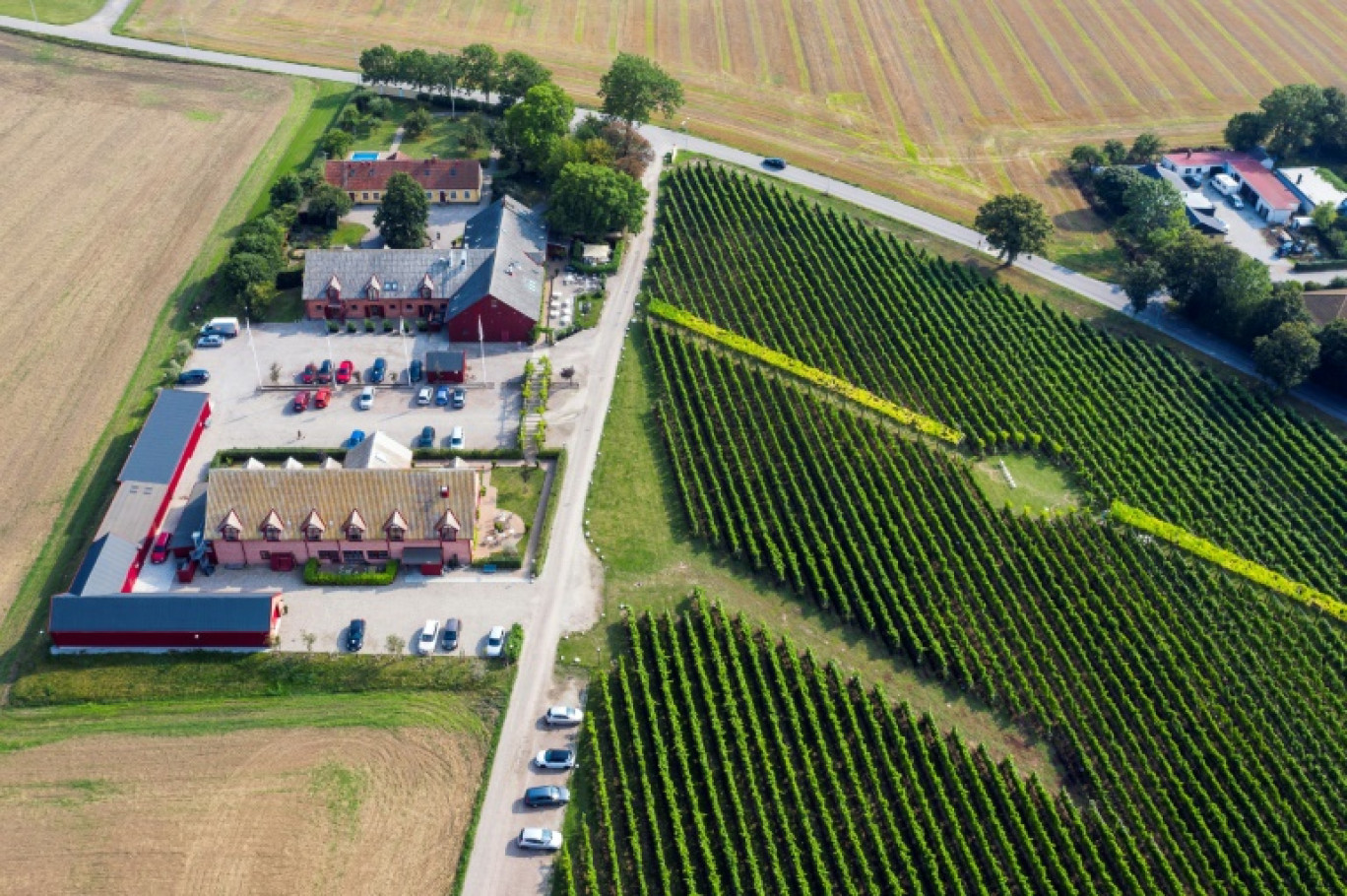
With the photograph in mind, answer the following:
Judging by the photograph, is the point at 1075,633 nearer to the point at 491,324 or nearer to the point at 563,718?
the point at 563,718

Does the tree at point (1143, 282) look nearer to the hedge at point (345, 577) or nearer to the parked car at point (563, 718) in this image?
the parked car at point (563, 718)

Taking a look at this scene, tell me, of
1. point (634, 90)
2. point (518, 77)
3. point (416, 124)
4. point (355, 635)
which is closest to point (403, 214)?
point (416, 124)

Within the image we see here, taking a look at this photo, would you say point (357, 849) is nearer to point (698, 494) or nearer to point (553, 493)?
point (553, 493)

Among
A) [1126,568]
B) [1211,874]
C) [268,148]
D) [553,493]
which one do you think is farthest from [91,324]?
[1211,874]

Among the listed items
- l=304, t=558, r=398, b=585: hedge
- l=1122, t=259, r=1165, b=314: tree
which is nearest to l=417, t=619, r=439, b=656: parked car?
l=304, t=558, r=398, b=585: hedge

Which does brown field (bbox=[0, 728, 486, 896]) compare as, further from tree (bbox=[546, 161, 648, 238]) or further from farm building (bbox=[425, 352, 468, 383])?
tree (bbox=[546, 161, 648, 238])

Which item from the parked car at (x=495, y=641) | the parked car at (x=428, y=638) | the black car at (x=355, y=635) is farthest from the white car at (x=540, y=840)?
the black car at (x=355, y=635)
